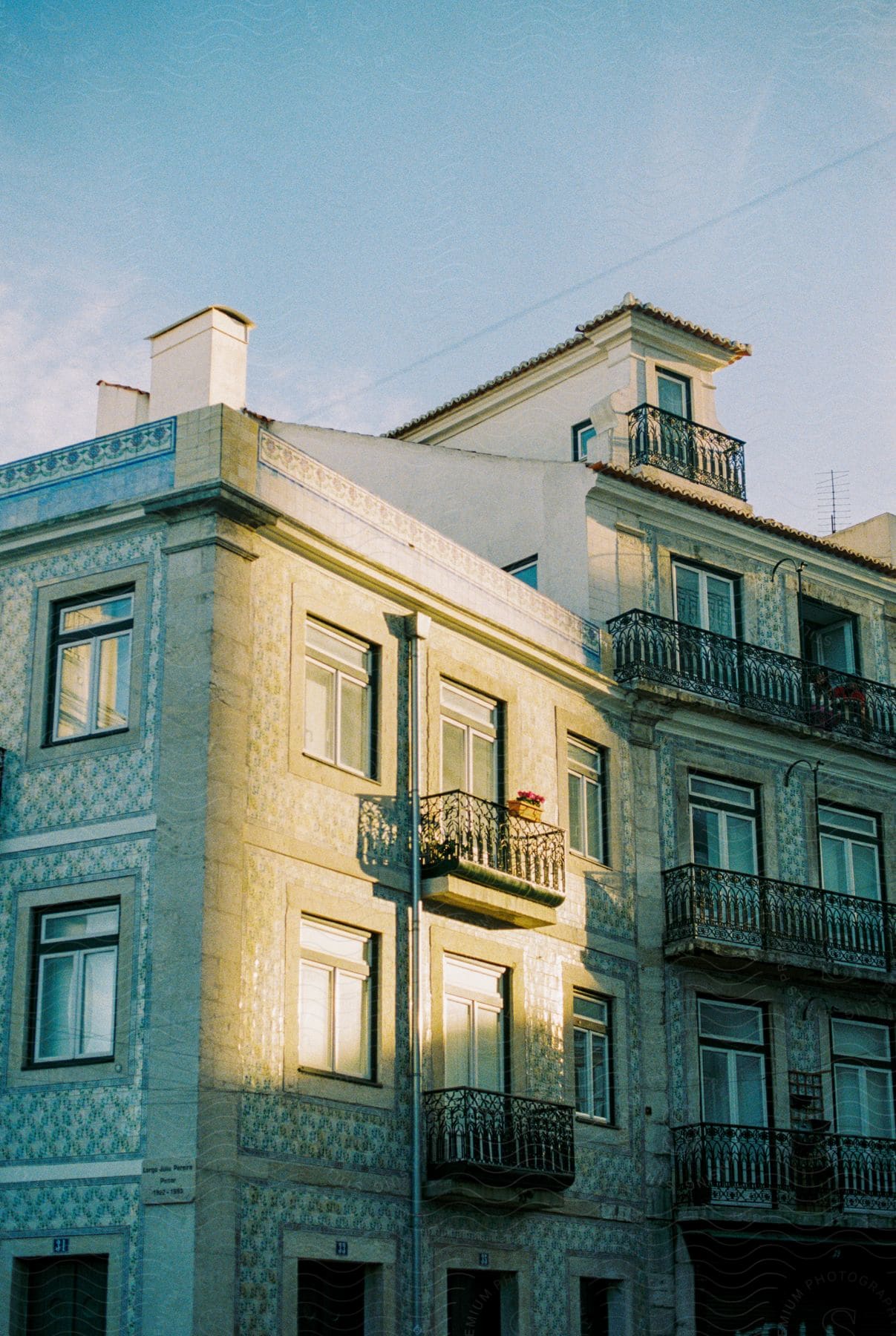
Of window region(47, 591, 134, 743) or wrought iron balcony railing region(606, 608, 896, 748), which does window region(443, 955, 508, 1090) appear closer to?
window region(47, 591, 134, 743)

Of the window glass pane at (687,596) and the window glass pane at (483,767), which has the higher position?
the window glass pane at (687,596)

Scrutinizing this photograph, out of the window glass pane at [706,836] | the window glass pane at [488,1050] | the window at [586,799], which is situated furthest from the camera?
the window glass pane at [706,836]

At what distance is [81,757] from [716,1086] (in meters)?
10.5

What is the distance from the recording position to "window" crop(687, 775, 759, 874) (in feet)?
90.6

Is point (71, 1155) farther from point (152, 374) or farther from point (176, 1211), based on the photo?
point (152, 374)

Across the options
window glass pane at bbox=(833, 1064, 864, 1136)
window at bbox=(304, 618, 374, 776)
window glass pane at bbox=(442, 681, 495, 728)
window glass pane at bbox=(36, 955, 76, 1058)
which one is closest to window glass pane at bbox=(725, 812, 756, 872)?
window glass pane at bbox=(833, 1064, 864, 1136)

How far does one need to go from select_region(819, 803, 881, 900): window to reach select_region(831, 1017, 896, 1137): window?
2.05 metres

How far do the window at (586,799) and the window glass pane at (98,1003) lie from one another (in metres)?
7.64

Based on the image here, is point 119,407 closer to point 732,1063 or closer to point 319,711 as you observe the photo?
point 319,711

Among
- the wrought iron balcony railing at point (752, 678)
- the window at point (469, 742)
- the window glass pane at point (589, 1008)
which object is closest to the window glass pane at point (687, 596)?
the wrought iron balcony railing at point (752, 678)

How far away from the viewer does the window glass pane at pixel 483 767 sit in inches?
966

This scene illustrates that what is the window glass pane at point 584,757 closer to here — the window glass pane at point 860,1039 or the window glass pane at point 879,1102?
the window glass pane at point 860,1039

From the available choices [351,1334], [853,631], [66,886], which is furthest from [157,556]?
[853,631]

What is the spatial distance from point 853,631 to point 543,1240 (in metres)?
12.5
